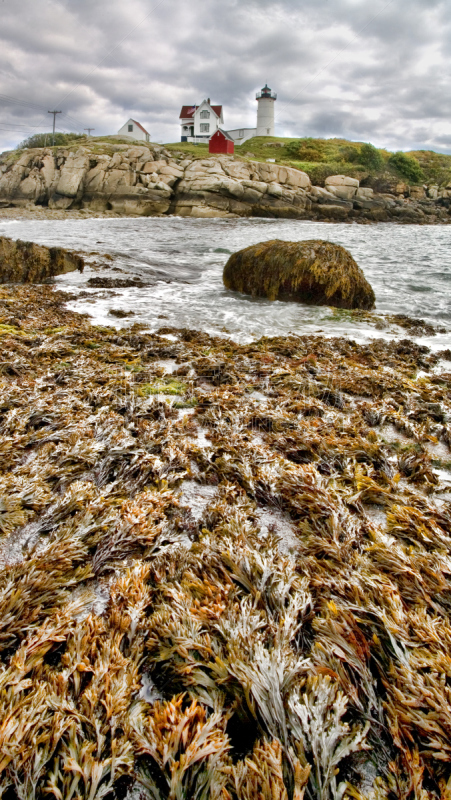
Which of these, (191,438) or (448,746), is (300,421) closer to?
(191,438)

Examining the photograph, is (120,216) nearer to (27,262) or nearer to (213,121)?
(27,262)

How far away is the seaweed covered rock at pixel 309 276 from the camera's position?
824cm

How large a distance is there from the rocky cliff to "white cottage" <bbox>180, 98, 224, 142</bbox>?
30.3m

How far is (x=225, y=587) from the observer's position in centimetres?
168

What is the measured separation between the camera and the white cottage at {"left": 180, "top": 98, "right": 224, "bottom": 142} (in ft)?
210

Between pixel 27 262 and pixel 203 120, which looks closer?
pixel 27 262

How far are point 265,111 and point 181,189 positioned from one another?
52119 millimetres

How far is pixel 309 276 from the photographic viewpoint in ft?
27.3

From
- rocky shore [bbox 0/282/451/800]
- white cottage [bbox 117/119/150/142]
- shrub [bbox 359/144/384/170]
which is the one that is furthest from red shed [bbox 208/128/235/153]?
rocky shore [bbox 0/282/451/800]

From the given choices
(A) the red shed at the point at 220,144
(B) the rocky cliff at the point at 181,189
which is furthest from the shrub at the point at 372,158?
(A) the red shed at the point at 220,144

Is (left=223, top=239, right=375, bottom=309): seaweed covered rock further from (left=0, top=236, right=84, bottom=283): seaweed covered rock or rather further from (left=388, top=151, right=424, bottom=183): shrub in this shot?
(left=388, top=151, right=424, bottom=183): shrub

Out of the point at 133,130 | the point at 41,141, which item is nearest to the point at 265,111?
the point at 133,130

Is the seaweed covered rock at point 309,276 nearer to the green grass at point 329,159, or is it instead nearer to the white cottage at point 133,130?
the green grass at point 329,159

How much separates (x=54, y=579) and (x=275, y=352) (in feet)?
14.3
